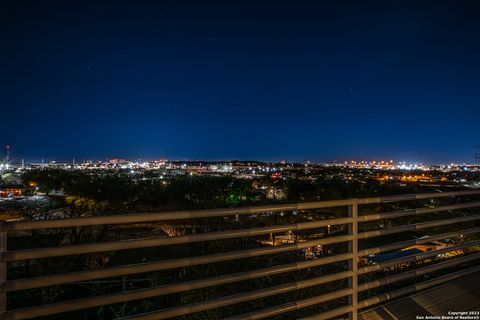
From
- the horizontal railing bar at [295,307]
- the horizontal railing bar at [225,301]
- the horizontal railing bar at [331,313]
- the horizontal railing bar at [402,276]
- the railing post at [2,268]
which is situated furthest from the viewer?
the horizontal railing bar at [402,276]

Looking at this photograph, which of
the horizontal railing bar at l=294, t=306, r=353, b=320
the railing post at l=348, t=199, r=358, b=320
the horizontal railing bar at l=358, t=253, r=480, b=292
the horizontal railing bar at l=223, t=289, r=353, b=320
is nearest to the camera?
the horizontal railing bar at l=223, t=289, r=353, b=320

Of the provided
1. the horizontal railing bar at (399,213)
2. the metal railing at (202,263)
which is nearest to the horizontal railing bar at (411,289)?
the metal railing at (202,263)

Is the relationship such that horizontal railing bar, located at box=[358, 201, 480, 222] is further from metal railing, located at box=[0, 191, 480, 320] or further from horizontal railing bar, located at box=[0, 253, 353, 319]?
horizontal railing bar, located at box=[0, 253, 353, 319]

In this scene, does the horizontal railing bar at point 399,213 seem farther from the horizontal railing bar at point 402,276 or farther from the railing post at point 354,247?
the horizontal railing bar at point 402,276

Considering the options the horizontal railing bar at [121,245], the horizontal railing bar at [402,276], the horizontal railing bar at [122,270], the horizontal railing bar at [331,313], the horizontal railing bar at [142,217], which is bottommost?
the horizontal railing bar at [331,313]

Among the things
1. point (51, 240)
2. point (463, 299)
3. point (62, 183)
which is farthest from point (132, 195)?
point (463, 299)

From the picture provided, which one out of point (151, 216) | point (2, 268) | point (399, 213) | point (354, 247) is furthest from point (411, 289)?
point (2, 268)

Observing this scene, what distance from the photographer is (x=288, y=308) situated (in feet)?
7.47

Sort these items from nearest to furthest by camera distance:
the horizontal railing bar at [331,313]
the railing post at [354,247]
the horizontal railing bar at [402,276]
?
the horizontal railing bar at [331,313], the railing post at [354,247], the horizontal railing bar at [402,276]

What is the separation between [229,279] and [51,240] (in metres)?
9.75

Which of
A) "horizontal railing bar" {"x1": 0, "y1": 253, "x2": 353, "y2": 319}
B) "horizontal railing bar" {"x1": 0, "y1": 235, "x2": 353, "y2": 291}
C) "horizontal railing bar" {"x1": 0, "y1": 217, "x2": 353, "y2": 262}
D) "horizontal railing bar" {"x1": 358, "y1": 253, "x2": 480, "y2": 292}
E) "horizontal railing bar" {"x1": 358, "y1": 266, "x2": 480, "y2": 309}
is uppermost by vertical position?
"horizontal railing bar" {"x1": 0, "y1": 217, "x2": 353, "y2": 262}

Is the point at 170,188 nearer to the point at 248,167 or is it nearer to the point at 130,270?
the point at 130,270

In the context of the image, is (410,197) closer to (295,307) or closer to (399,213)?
(399,213)

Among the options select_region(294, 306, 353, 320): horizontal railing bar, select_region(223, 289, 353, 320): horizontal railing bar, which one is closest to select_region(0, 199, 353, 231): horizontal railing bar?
select_region(223, 289, 353, 320): horizontal railing bar
